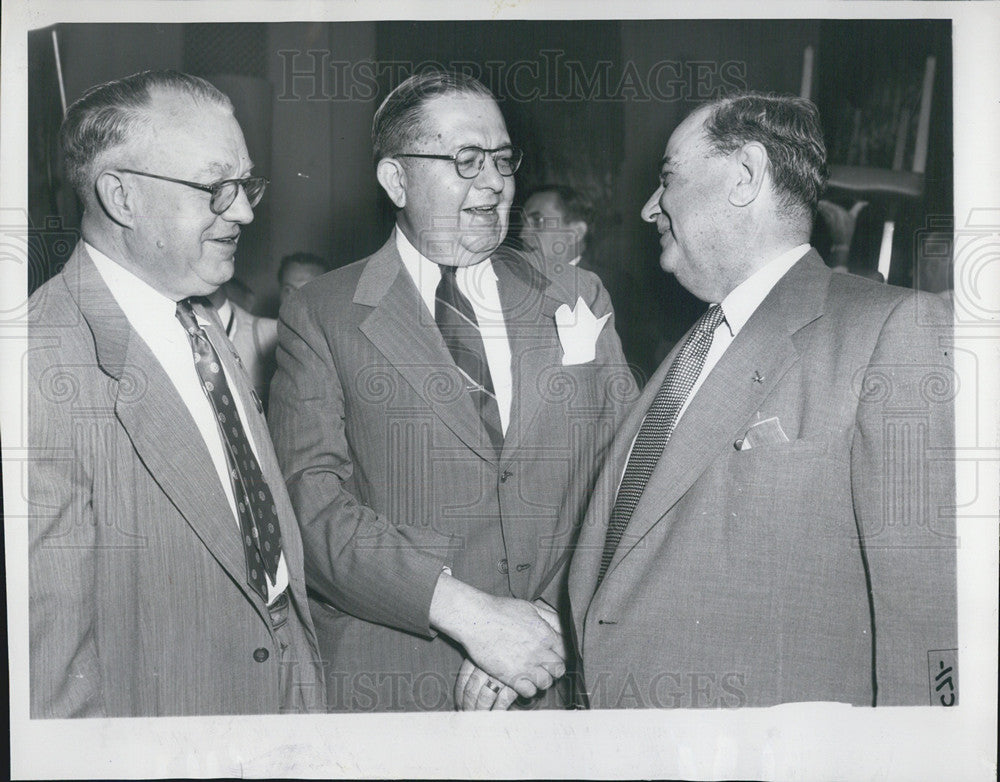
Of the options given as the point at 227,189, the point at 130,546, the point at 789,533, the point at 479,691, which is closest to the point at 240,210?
the point at 227,189

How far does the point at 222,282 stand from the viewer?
247 cm

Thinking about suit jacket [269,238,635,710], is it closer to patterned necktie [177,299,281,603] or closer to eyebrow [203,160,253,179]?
patterned necktie [177,299,281,603]

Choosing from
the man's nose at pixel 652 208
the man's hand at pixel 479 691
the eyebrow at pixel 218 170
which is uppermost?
the eyebrow at pixel 218 170

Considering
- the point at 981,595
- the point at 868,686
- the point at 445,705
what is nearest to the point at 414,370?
the point at 445,705

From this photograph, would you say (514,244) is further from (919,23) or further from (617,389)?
(919,23)

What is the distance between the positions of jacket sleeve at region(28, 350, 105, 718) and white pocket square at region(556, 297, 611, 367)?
1184 millimetres

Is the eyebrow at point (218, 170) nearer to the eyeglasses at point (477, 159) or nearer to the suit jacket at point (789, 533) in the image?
the eyeglasses at point (477, 159)

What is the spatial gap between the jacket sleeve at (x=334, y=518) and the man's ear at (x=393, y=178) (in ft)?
1.20

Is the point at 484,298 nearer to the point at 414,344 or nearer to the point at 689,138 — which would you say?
the point at 414,344

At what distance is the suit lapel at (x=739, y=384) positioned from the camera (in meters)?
2.27

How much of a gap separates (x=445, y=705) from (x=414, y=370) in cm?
83

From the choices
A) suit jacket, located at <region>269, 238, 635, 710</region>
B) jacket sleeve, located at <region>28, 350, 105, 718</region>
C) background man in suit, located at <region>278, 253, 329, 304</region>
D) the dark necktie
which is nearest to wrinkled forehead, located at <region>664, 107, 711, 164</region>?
suit jacket, located at <region>269, 238, 635, 710</region>

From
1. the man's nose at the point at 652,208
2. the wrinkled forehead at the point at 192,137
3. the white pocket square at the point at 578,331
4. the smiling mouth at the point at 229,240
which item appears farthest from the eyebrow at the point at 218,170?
the man's nose at the point at 652,208

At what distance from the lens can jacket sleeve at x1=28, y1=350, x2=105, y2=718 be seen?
2.48 meters
